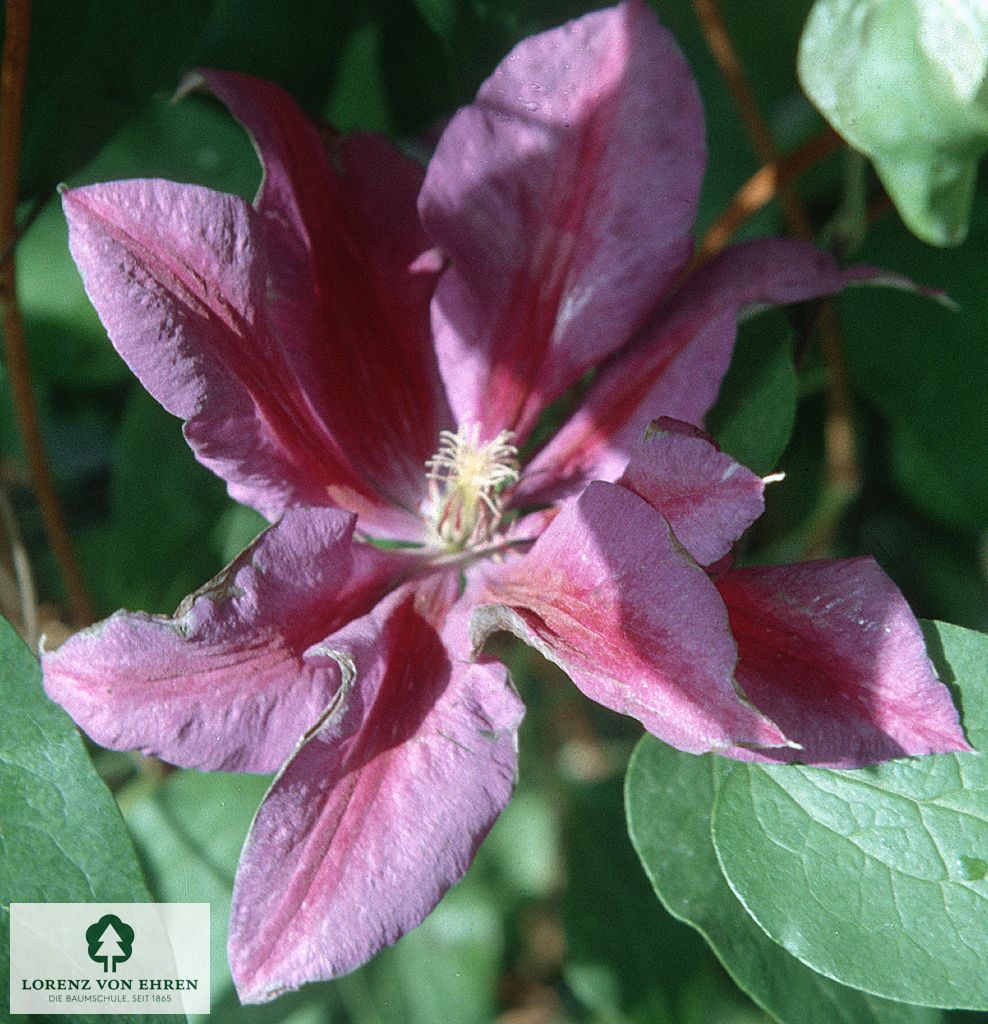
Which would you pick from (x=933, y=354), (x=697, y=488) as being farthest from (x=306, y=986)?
(x=933, y=354)

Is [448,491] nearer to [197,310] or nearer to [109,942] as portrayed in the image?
[197,310]

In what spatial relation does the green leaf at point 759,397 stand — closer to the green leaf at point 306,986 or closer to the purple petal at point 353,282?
the purple petal at point 353,282

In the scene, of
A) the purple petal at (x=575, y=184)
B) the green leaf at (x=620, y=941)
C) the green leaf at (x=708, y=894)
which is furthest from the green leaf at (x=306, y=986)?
the purple petal at (x=575, y=184)

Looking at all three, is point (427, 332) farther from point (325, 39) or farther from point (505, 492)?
point (325, 39)

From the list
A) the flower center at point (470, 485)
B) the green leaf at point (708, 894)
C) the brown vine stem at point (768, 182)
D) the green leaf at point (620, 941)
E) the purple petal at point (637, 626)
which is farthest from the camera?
the green leaf at point (620, 941)

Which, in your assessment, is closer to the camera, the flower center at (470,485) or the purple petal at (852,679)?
the purple petal at (852,679)

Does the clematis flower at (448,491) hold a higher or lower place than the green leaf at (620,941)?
higher
